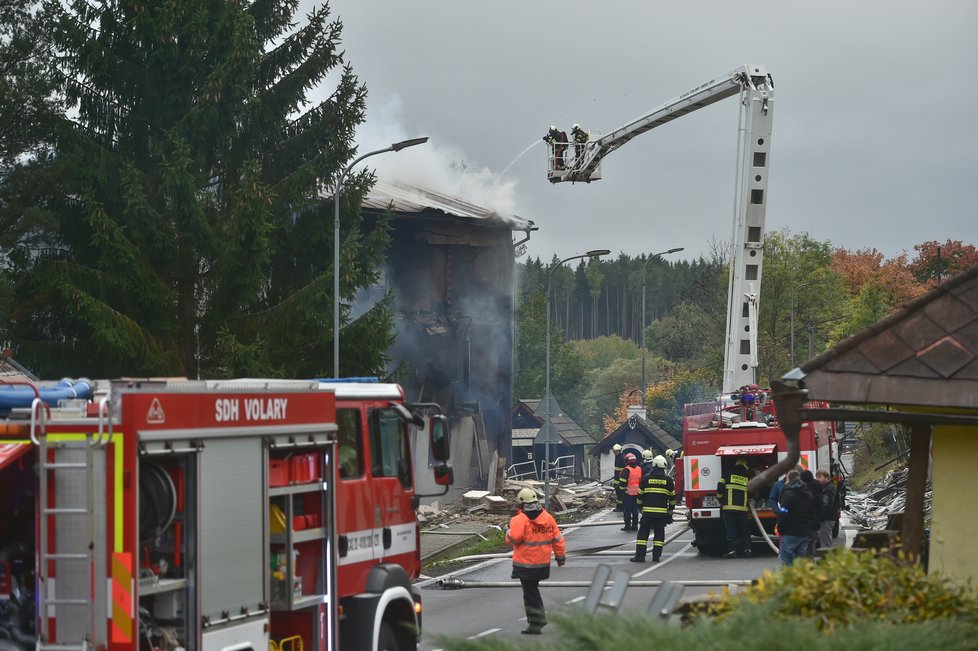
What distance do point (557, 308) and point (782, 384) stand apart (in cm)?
14416

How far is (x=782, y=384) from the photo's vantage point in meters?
7.12

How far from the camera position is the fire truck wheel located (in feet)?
34.2

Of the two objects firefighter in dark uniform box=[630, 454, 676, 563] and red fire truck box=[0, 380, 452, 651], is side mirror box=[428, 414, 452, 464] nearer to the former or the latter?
red fire truck box=[0, 380, 452, 651]

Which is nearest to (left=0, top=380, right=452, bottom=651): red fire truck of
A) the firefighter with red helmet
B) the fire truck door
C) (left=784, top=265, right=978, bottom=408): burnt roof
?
the fire truck door

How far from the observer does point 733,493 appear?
2100cm

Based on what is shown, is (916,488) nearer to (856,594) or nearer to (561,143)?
(856,594)

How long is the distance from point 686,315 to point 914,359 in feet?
279

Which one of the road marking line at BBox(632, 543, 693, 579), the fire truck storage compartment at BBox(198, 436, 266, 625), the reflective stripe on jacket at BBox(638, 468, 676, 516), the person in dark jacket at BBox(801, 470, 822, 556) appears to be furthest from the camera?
the reflective stripe on jacket at BBox(638, 468, 676, 516)

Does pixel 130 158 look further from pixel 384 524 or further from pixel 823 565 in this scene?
pixel 823 565

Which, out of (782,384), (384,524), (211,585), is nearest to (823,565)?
(782,384)

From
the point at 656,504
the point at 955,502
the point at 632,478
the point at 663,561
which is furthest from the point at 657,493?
the point at 955,502

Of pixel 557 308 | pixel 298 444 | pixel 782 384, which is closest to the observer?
pixel 782 384

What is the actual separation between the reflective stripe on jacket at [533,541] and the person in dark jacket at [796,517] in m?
3.31

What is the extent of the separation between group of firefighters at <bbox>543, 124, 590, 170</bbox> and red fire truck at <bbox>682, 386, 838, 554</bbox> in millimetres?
9880
